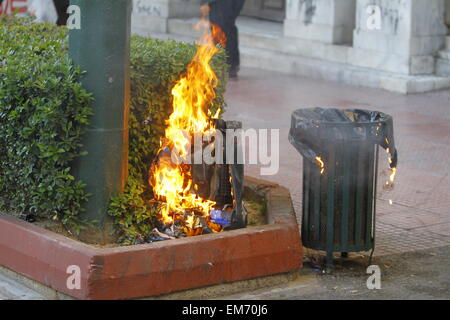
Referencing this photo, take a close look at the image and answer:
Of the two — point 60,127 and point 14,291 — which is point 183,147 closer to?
point 60,127

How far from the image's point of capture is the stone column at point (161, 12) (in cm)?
1788

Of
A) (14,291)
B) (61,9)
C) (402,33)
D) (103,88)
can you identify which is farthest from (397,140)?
(14,291)

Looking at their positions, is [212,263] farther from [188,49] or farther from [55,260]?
[188,49]

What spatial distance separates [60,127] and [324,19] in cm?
885

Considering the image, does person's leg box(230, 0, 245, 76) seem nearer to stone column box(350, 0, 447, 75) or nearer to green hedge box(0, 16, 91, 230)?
stone column box(350, 0, 447, 75)

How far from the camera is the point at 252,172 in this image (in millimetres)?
9023

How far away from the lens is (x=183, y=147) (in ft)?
21.6

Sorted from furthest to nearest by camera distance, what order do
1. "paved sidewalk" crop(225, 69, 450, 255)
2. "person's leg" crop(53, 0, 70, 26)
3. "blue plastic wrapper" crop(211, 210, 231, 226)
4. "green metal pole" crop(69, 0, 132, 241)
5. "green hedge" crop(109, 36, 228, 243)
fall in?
"person's leg" crop(53, 0, 70, 26)
"paved sidewalk" crop(225, 69, 450, 255)
"green hedge" crop(109, 36, 228, 243)
"blue plastic wrapper" crop(211, 210, 231, 226)
"green metal pole" crop(69, 0, 132, 241)

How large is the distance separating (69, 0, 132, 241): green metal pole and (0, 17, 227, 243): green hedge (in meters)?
0.07

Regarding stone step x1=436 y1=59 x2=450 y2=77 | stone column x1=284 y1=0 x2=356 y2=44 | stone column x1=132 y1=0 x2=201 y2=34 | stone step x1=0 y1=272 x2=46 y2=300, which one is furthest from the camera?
stone column x1=132 y1=0 x2=201 y2=34

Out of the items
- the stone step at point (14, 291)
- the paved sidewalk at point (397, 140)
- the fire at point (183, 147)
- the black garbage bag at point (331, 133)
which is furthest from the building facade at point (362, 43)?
the stone step at point (14, 291)

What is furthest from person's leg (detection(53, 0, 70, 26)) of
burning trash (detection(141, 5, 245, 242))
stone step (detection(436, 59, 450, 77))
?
burning trash (detection(141, 5, 245, 242))

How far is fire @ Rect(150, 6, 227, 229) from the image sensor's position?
21.2ft
